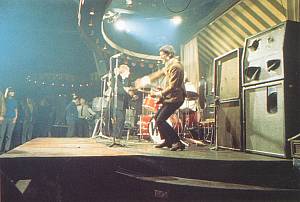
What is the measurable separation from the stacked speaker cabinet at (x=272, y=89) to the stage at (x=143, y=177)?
0.55 m

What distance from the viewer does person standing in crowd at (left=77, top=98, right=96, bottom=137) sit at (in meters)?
9.59

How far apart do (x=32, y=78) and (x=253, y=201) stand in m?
11.4

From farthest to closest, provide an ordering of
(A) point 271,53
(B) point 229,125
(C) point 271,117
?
(B) point 229,125 → (A) point 271,53 → (C) point 271,117

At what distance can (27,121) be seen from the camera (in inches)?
368

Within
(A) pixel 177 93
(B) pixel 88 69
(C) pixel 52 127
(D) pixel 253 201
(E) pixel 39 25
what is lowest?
(D) pixel 253 201

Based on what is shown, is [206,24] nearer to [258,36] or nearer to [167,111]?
[258,36]

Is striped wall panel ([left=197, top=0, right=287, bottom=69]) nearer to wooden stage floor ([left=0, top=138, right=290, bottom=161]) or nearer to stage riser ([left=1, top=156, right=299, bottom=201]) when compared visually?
wooden stage floor ([left=0, top=138, right=290, bottom=161])

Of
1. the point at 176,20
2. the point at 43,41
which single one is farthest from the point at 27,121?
the point at 176,20

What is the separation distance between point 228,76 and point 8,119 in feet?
21.1

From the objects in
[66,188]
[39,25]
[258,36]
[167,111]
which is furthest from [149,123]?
[39,25]

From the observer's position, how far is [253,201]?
336 centimetres

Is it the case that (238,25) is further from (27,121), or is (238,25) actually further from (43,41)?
(43,41)

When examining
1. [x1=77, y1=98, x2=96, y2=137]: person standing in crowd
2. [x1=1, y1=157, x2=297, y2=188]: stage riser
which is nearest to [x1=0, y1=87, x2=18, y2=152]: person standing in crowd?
[x1=77, y1=98, x2=96, y2=137]: person standing in crowd

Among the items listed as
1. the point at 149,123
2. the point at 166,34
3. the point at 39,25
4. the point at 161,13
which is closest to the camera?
the point at 149,123
